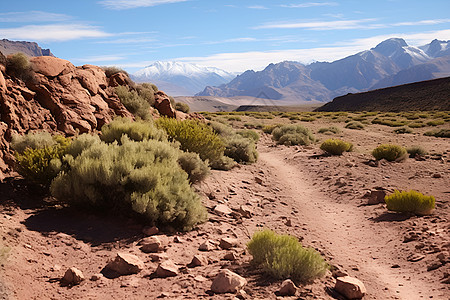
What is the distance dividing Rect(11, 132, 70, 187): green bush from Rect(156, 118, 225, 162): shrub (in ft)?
11.5

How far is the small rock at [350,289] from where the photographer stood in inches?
181

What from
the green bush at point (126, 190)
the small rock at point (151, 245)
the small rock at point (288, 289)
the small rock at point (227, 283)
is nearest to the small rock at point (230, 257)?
the small rock at point (227, 283)

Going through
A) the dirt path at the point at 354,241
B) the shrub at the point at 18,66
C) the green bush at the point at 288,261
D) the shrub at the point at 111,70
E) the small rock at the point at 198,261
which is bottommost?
the dirt path at the point at 354,241

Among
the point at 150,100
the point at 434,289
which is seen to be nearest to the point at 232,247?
the point at 434,289

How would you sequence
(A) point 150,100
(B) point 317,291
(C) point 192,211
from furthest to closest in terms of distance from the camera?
1. (A) point 150,100
2. (C) point 192,211
3. (B) point 317,291

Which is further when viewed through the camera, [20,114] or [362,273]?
[20,114]

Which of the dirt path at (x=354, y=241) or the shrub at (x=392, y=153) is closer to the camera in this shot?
the dirt path at (x=354, y=241)

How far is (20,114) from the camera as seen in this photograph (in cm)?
848

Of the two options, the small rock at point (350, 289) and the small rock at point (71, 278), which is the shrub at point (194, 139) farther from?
the small rock at point (350, 289)

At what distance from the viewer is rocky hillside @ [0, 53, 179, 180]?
8086mm

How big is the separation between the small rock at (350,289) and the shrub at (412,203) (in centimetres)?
431

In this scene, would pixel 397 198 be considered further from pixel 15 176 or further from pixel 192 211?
pixel 15 176

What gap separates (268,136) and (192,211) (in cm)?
2101

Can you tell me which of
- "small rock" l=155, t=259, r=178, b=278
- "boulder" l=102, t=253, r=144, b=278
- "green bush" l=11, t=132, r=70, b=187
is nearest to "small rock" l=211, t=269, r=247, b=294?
"small rock" l=155, t=259, r=178, b=278
